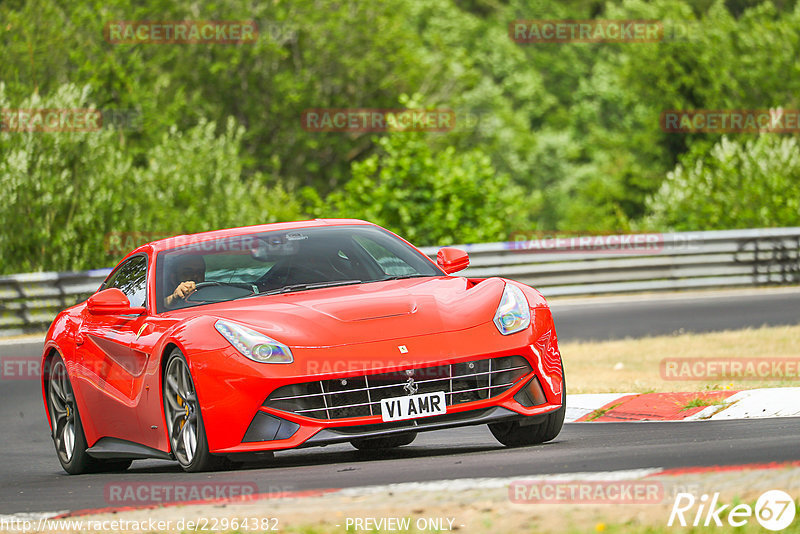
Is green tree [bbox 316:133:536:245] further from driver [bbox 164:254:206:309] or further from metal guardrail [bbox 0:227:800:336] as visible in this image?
driver [bbox 164:254:206:309]

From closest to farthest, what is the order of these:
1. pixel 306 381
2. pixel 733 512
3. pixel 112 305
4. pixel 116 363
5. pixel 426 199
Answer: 1. pixel 733 512
2. pixel 306 381
3. pixel 112 305
4. pixel 116 363
5. pixel 426 199

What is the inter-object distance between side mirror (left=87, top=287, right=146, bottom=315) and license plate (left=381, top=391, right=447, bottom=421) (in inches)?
72.9

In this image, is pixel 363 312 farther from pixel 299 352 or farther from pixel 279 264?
pixel 279 264

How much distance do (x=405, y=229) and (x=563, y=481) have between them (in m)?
20.0

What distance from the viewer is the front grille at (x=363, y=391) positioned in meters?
6.87

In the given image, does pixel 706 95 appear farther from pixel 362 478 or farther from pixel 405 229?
pixel 362 478

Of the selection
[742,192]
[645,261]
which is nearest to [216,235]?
[645,261]

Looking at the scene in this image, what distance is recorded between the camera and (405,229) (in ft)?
84.1

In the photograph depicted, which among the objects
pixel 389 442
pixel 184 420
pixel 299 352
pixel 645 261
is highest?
pixel 299 352

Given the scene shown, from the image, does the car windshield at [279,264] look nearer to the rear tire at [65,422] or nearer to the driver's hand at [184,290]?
the driver's hand at [184,290]

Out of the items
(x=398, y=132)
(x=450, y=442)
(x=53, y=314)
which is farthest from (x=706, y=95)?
(x=450, y=442)

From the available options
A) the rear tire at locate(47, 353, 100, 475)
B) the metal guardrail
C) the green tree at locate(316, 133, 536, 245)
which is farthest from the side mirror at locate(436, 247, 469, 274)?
the green tree at locate(316, 133, 536, 245)

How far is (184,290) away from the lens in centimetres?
800

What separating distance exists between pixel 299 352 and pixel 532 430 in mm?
1596
